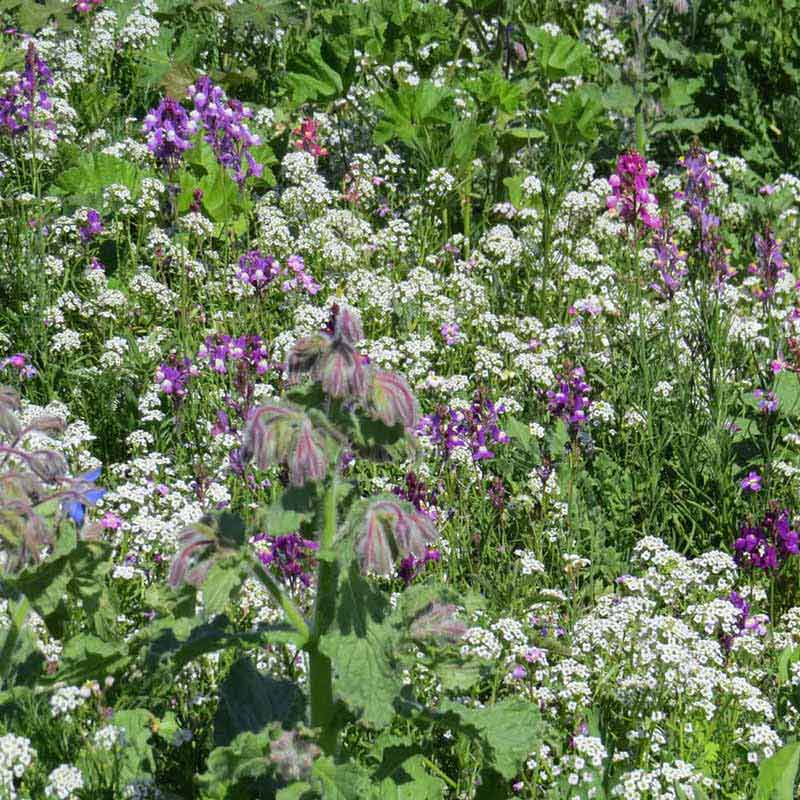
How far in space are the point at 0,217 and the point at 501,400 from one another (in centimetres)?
239

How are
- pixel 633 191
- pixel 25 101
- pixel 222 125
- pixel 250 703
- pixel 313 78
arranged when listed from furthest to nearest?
pixel 313 78
pixel 25 101
pixel 222 125
pixel 633 191
pixel 250 703

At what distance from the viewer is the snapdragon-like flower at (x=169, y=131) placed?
220 inches

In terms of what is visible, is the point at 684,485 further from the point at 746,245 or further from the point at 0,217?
the point at 0,217

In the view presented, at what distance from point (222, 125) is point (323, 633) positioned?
363 centimetres

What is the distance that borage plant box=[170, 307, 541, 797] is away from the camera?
2.40 m

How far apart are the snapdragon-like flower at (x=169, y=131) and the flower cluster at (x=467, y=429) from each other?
6.44 feet

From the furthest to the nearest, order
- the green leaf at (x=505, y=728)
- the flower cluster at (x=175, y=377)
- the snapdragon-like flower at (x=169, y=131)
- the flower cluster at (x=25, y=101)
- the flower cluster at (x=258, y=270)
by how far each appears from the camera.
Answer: the snapdragon-like flower at (x=169, y=131), the flower cluster at (x=25, y=101), the flower cluster at (x=258, y=270), the flower cluster at (x=175, y=377), the green leaf at (x=505, y=728)

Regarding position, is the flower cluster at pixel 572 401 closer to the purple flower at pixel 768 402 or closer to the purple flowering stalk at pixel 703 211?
the purple flower at pixel 768 402

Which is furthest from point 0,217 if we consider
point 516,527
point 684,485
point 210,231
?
point 684,485

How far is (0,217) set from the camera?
541cm

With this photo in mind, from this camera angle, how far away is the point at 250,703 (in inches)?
114

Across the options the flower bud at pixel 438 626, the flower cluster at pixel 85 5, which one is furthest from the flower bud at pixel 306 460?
the flower cluster at pixel 85 5

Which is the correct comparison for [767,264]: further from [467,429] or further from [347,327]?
[347,327]

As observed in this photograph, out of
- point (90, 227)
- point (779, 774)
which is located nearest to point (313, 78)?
point (90, 227)
